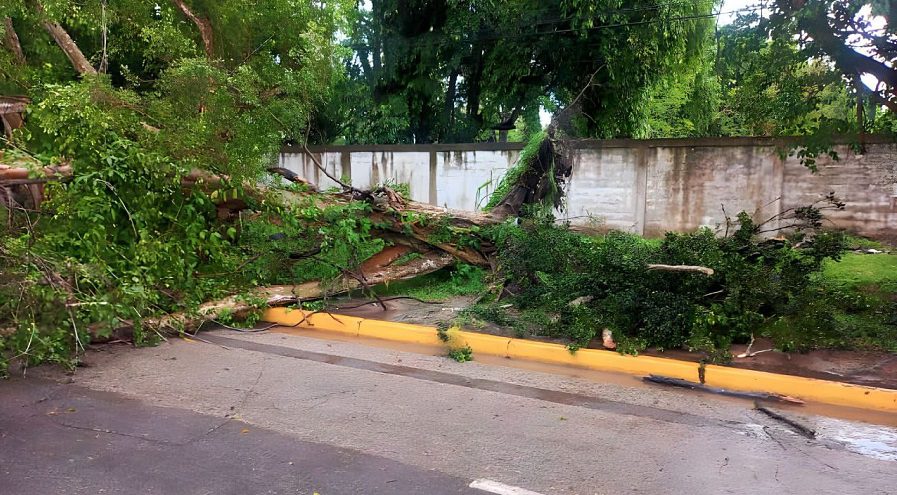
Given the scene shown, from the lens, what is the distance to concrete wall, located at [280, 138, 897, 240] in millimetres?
11461

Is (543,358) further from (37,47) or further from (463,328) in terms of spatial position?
(37,47)

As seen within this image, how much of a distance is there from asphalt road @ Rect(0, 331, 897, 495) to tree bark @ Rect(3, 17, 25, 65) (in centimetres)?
688

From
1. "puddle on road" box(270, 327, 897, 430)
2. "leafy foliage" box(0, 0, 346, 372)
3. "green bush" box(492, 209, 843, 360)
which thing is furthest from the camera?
"green bush" box(492, 209, 843, 360)

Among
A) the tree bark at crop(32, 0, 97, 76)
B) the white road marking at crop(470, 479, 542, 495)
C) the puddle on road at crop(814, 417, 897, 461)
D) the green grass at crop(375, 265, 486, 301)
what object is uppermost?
the tree bark at crop(32, 0, 97, 76)

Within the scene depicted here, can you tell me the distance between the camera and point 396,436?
4.31 m

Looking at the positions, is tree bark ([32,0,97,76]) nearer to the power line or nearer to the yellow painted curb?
the yellow painted curb

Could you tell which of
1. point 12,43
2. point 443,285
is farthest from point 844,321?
point 12,43

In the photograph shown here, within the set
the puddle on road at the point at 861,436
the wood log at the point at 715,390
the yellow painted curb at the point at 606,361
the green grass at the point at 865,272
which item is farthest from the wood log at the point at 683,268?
the green grass at the point at 865,272

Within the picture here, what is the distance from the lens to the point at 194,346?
676 cm

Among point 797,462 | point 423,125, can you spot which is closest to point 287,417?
point 797,462

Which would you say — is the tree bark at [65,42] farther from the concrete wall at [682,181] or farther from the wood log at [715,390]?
the wood log at [715,390]

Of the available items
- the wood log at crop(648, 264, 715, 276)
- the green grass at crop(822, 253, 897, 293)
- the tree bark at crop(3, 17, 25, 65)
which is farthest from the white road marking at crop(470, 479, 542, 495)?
the tree bark at crop(3, 17, 25, 65)

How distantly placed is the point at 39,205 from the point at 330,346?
3.92 meters

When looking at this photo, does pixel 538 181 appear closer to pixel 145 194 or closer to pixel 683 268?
pixel 683 268
